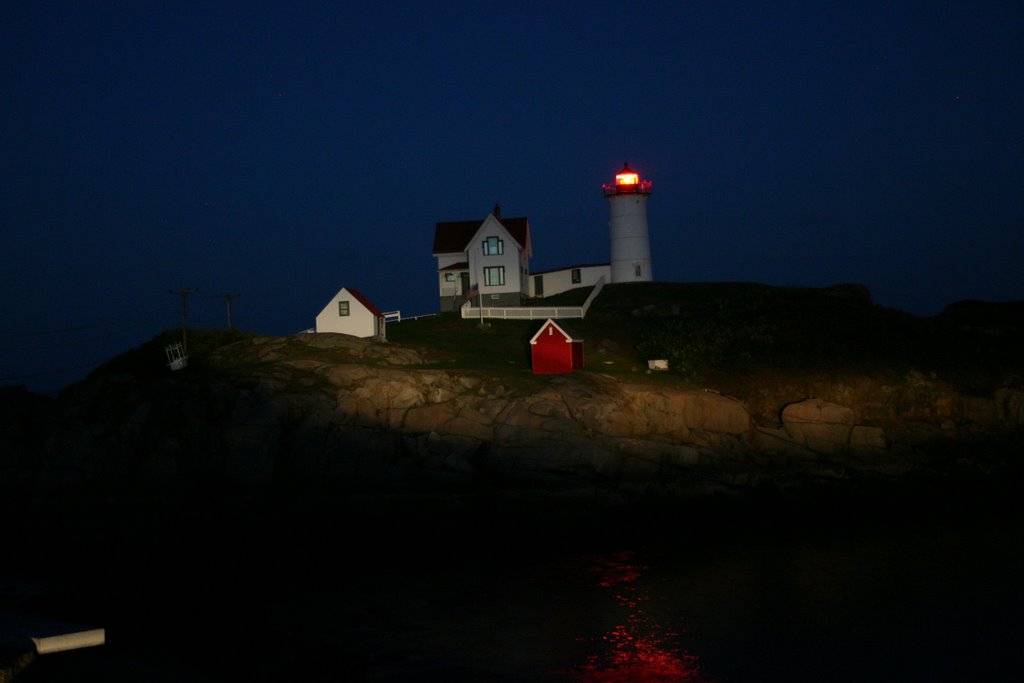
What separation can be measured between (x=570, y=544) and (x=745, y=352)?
17.2m

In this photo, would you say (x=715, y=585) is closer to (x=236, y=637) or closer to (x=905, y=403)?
(x=236, y=637)

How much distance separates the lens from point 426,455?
117 ft

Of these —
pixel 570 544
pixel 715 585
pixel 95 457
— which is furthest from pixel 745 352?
pixel 95 457

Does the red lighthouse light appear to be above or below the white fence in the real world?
above

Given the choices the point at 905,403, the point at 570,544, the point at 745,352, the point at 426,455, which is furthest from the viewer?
the point at 745,352

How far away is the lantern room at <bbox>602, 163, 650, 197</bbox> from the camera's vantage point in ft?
212

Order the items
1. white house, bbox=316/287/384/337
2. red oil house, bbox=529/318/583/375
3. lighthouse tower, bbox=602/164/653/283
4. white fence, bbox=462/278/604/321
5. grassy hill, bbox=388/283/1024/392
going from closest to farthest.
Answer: red oil house, bbox=529/318/583/375
grassy hill, bbox=388/283/1024/392
white house, bbox=316/287/384/337
white fence, bbox=462/278/604/321
lighthouse tower, bbox=602/164/653/283

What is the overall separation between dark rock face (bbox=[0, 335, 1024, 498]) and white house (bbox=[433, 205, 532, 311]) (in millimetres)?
21178

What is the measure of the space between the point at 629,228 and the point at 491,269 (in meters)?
10.5

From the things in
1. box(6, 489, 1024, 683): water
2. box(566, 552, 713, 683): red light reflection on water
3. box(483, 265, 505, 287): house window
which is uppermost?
box(483, 265, 505, 287): house window

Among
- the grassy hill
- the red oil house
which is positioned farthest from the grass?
the red oil house

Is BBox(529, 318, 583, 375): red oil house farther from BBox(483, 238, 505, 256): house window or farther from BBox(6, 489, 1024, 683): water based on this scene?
BBox(483, 238, 505, 256): house window

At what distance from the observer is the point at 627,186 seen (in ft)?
212

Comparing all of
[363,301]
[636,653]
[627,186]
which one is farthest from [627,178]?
[636,653]
